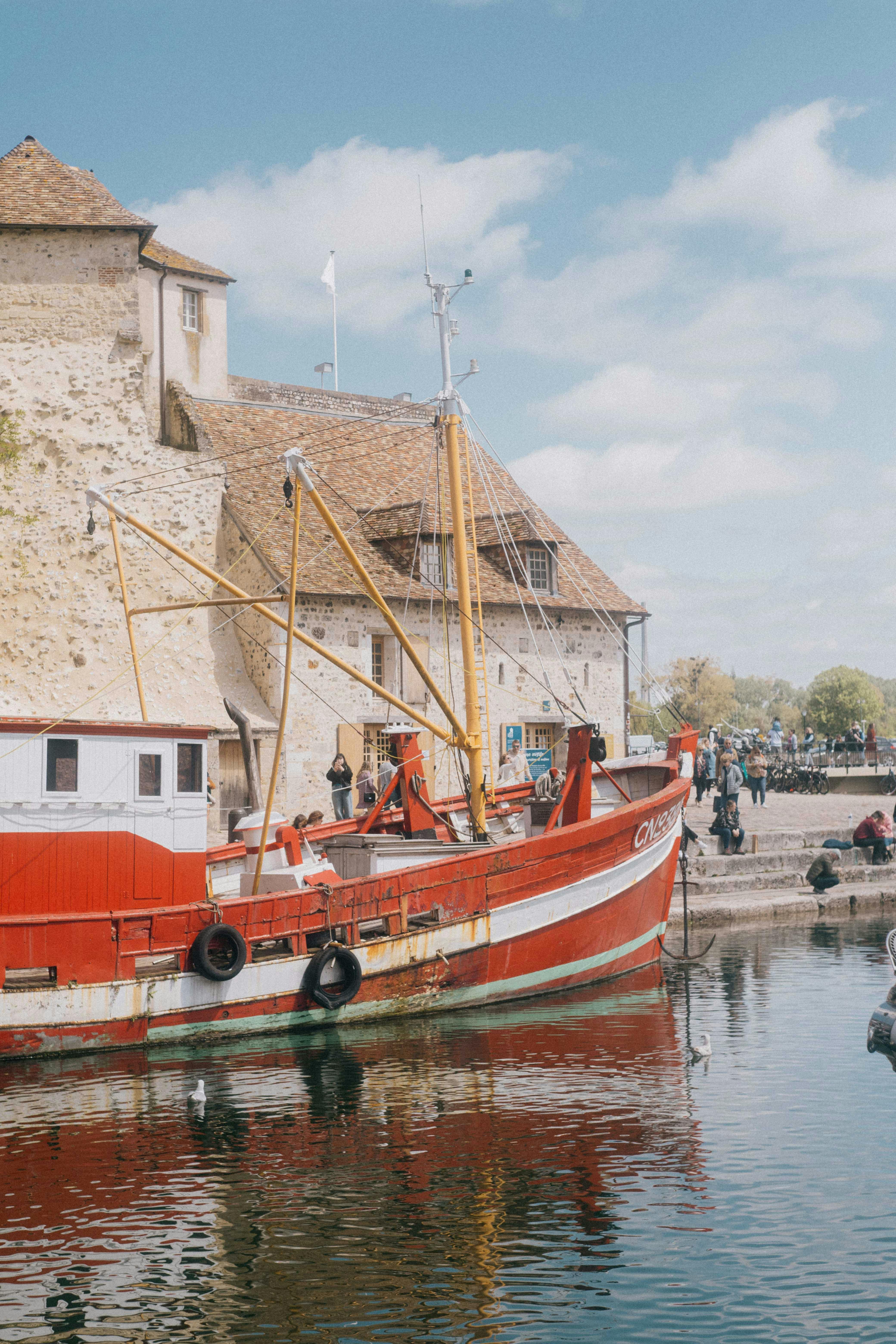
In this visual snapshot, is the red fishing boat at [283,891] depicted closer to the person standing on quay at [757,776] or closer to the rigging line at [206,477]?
the rigging line at [206,477]

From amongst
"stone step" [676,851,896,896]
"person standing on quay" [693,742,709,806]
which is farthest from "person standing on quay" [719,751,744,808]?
"person standing on quay" [693,742,709,806]

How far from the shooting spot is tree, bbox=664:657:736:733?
92.4m

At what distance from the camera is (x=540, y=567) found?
108 feet

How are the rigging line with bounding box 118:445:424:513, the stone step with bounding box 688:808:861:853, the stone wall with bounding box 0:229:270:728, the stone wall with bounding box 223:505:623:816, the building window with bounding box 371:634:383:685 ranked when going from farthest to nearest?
the building window with bounding box 371:634:383:685 → the rigging line with bounding box 118:445:424:513 → the stone wall with bounding box 223:505:623:816 → the stone wall with bounding box 0:229:270:728 → the stone step with bounding box 688:808:861:853

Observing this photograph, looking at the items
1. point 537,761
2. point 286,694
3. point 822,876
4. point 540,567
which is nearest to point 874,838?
point 822,876

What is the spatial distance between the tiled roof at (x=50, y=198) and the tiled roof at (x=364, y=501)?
175 inches

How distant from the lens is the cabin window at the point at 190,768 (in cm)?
1416

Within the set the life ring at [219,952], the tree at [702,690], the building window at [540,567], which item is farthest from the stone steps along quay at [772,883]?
the tree at [702,690]

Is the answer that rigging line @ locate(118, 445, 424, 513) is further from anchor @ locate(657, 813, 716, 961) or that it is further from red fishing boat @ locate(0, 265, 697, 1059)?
anchor @ locate(657, 813, 716, 961)

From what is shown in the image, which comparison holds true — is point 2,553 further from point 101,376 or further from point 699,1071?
point 699,1071

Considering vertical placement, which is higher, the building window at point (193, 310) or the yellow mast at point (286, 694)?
the building window at point (193, 310)

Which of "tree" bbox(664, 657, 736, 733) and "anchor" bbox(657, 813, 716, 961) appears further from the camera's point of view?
"tree" bbox(664, 657, 736, 733)

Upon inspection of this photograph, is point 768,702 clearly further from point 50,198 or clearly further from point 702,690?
point 50,198

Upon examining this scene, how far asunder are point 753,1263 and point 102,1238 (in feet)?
12.4
